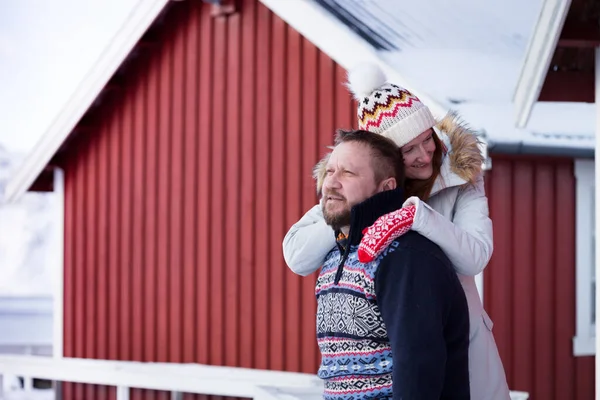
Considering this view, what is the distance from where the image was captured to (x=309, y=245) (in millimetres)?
2656

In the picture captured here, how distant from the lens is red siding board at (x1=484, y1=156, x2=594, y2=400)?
665 cm

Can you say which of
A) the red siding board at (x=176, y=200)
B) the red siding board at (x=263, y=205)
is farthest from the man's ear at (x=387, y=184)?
the red siding board at (x=176, y=200)

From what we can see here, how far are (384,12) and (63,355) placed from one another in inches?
172

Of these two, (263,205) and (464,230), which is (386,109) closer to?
(464,230)

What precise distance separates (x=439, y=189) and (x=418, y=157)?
12 cm

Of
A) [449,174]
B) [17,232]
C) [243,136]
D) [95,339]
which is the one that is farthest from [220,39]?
[17,232]

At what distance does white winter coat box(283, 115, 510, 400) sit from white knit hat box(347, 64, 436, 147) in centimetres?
15

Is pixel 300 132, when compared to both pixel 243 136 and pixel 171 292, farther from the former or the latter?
pixel 171 292

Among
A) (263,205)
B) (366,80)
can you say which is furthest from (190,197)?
(366,80)

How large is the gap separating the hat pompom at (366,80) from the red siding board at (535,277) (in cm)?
405

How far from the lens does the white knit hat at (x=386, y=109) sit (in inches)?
103

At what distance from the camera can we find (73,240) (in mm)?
8656

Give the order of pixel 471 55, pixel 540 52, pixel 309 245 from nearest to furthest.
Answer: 1. pixel 309 245
2. pixel 540 52
3. pixel 471 55

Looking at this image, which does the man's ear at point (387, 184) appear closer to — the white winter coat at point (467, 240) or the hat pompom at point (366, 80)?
the white winter coat at point (467, 240)
